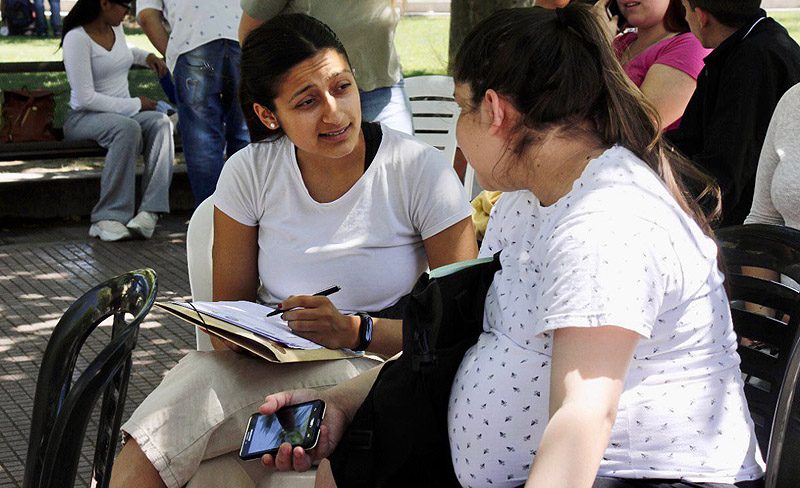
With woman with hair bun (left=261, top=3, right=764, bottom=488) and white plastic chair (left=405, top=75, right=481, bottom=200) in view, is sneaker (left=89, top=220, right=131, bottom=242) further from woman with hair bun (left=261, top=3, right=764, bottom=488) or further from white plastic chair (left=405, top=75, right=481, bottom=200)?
woman with hair bun (left=261, top=3, right=764, bottom=488)

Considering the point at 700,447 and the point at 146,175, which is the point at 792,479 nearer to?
the point at 700,447

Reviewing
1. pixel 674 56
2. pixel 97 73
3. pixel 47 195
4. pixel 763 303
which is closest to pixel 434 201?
pixel 763 303

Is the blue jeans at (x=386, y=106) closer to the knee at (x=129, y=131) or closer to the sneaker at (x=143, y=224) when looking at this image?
the sneaker at (x=143, y=224)

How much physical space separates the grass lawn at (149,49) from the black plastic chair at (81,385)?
967cm

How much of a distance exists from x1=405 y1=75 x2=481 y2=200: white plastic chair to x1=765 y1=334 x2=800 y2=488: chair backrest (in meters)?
3.73

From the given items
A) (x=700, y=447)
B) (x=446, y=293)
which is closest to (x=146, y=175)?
(x=446, y=293)

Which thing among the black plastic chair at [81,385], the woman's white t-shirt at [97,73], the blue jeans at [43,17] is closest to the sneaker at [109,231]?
the woman's white t-shirt at [97,73]

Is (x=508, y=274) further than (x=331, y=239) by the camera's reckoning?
No

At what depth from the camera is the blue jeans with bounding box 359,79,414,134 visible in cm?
457

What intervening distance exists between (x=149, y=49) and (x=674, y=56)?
549 inches

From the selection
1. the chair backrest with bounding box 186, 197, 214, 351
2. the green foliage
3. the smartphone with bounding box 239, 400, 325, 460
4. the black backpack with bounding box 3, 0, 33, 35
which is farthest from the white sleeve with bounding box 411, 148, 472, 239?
the black backpack with bounding box 3, 0, 33, 35

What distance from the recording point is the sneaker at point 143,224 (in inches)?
282

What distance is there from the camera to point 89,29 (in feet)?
24.0

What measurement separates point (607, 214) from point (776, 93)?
222 cm
